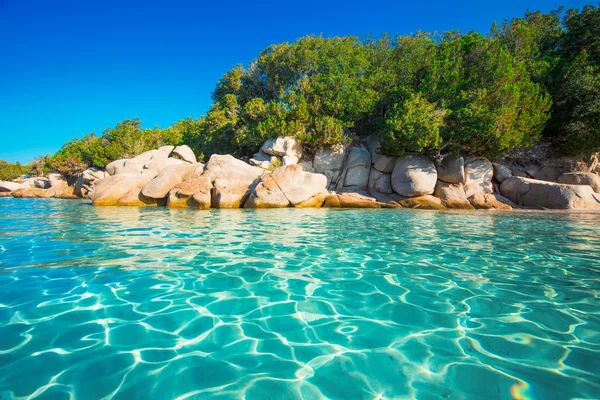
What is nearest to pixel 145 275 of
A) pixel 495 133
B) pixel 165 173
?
pixel 165 173

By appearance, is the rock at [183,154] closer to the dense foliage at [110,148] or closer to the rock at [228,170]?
the rock at [228,170]

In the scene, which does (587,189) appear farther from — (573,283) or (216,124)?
(216,124)

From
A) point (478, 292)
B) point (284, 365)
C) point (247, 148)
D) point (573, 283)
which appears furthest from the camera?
point (247, 148)

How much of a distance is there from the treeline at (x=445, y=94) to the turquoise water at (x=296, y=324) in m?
14.6

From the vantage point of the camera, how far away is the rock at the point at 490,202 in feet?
55.4

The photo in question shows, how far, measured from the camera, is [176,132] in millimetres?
35625

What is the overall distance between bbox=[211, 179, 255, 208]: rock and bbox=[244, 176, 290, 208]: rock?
0.51 meters

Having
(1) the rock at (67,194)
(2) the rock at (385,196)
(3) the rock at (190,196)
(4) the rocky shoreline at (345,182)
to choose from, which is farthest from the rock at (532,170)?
(1) the rock at (67,194)

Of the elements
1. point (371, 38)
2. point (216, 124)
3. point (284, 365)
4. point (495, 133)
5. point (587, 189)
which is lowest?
point (284, 365)

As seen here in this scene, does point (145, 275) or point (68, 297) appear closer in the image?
point (68, 297)

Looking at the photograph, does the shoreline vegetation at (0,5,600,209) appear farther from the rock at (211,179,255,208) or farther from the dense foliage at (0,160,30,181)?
the dense foliage at (0,160,30,181)

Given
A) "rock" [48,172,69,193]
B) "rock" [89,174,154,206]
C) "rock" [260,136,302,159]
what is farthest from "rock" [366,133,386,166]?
"rock" [48,172,69,193]

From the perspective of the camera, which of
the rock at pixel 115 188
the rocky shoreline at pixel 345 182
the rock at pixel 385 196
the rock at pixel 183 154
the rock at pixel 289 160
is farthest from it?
the rock at pixel 183 154

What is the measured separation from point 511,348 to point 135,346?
2.87m
